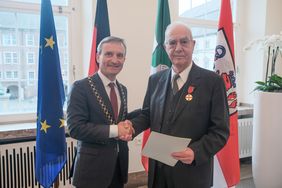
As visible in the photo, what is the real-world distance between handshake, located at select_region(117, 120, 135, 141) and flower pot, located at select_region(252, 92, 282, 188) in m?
1.77

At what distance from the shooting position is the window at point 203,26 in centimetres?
335

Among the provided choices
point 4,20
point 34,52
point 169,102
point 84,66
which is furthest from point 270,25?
point 4,20

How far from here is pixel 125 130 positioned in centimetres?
144

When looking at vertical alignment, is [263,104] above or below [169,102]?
below

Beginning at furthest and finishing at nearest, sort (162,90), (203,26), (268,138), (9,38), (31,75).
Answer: (203,26) → (268,138) → (31,75) → (9,38) → (162,90)

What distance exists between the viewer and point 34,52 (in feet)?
8.28

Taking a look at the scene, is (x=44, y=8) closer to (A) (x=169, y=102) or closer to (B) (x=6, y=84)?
(B) (x=6, y=84)

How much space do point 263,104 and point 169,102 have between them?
1700mm

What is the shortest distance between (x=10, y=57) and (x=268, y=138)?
2661mm

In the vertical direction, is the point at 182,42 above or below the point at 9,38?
below

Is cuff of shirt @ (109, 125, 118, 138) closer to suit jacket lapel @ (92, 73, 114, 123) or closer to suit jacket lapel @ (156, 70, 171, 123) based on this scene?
suit jacket lapel @ (92, 73, 114, 123)

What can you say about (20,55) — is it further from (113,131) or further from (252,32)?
(252,32)

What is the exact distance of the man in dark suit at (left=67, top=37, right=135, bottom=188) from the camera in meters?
1.40

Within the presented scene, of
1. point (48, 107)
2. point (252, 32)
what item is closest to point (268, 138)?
point (252, 32)
